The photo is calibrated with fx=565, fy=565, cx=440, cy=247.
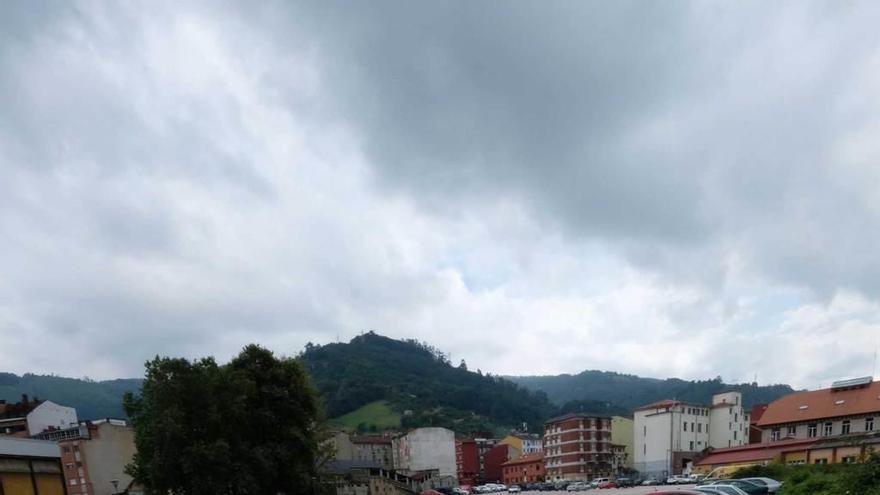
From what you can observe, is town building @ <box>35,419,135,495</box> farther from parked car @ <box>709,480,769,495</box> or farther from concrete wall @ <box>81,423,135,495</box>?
parked car @ <box>709,480,769,495</box>

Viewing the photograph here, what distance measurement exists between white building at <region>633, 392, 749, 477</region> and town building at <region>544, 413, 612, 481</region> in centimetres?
532

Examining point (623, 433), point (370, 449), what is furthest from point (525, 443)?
point (370, 449)

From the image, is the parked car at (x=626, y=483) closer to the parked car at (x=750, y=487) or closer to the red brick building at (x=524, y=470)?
the red brick building at (x=524, y=470)

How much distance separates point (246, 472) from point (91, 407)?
194m

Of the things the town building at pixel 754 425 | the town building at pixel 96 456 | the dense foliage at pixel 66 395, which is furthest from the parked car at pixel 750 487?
the dense foliage at pixel 66 395

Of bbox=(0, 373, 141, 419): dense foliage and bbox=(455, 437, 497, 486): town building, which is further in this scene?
bbox=(0, 373, 141, 419): dense foliage

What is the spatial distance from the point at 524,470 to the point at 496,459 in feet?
41.2

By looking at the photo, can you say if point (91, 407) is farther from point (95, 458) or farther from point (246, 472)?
point (246, 472)

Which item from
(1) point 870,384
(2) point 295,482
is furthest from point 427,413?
(2) point 295,482

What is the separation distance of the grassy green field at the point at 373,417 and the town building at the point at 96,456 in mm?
91731

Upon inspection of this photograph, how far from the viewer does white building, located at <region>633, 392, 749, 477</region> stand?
241 feet

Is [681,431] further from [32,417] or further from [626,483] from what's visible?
[32,417]

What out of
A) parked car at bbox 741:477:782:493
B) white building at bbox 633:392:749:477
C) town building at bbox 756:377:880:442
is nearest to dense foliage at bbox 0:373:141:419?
white building at bbox 633:392:749:477

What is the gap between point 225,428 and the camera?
1085 inches
